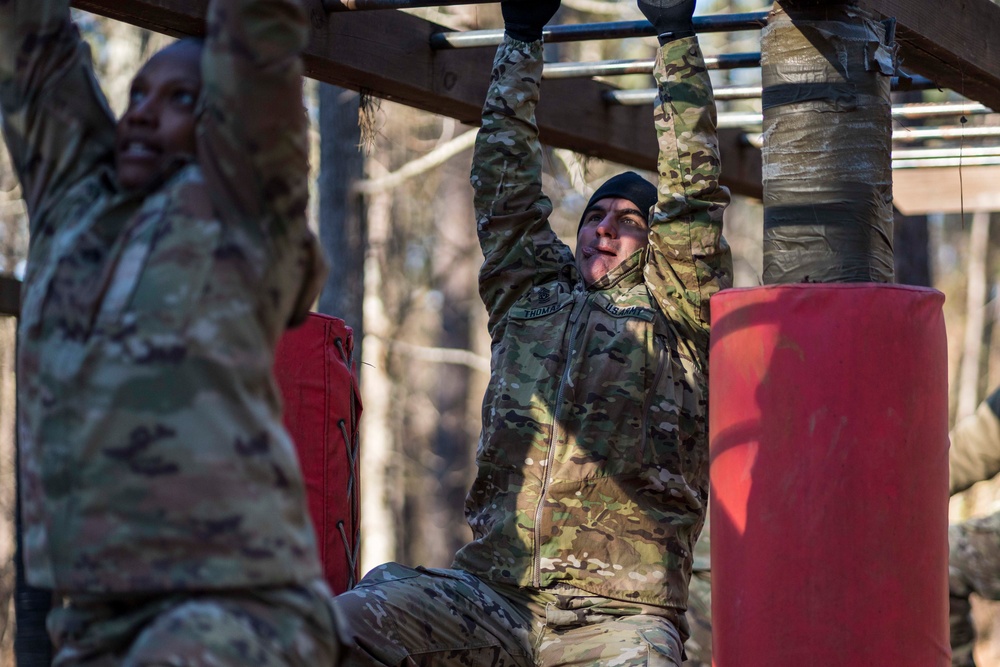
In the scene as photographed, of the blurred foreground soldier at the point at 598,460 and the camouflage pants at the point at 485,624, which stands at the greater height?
the blurred foreground soldier at the point at 598,460

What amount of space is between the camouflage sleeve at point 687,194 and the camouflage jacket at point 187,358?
187 centimetres

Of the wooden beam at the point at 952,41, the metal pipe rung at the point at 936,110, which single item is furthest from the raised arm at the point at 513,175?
the metal pipe rung at the point at 936,110

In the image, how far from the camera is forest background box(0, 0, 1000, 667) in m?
11.0

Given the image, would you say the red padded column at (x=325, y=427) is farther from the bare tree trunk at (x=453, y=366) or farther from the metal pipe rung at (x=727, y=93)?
the bare tree trunk at (x=453, y=366)

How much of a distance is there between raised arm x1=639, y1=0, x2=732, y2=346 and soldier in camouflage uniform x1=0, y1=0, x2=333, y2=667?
1.85 m

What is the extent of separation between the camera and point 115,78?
17.3 metres

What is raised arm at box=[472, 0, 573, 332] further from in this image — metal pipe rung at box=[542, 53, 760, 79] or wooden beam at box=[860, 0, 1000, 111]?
wooden beam at box=[860, 0, 1000, 111]

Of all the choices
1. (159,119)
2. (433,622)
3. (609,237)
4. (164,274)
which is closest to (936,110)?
(609,237)

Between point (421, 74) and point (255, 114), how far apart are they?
268 centimetres

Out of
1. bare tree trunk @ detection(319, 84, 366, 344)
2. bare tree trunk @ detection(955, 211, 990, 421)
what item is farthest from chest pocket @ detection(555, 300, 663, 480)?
bare tree trunk @ detection(955, 211, 990, 421)

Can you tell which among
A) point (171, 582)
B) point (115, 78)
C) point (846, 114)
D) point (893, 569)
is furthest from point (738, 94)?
point (115, 78)

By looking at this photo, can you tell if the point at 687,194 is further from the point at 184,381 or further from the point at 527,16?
the point at 184,381

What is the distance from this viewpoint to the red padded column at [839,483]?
3.04 m

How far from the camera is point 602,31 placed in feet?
14.6
